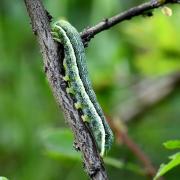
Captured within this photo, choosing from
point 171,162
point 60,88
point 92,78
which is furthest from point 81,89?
point 92,78

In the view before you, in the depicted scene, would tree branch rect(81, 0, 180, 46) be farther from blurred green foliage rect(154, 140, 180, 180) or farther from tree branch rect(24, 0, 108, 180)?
blurred green foliage rect(154, 140, 180, 180)

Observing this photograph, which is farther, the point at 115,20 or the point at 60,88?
the point at 115,20

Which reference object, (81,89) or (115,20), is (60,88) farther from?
(115,20)

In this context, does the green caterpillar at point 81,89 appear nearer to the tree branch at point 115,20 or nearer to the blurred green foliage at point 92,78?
the tree branch at point 115,20

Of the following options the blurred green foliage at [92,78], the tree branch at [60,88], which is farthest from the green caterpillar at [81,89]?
the blurred green foliage at [92,78]

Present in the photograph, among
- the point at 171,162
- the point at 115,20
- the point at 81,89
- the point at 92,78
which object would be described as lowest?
the point at 171,162

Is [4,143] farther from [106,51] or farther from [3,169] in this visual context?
[106,51]
